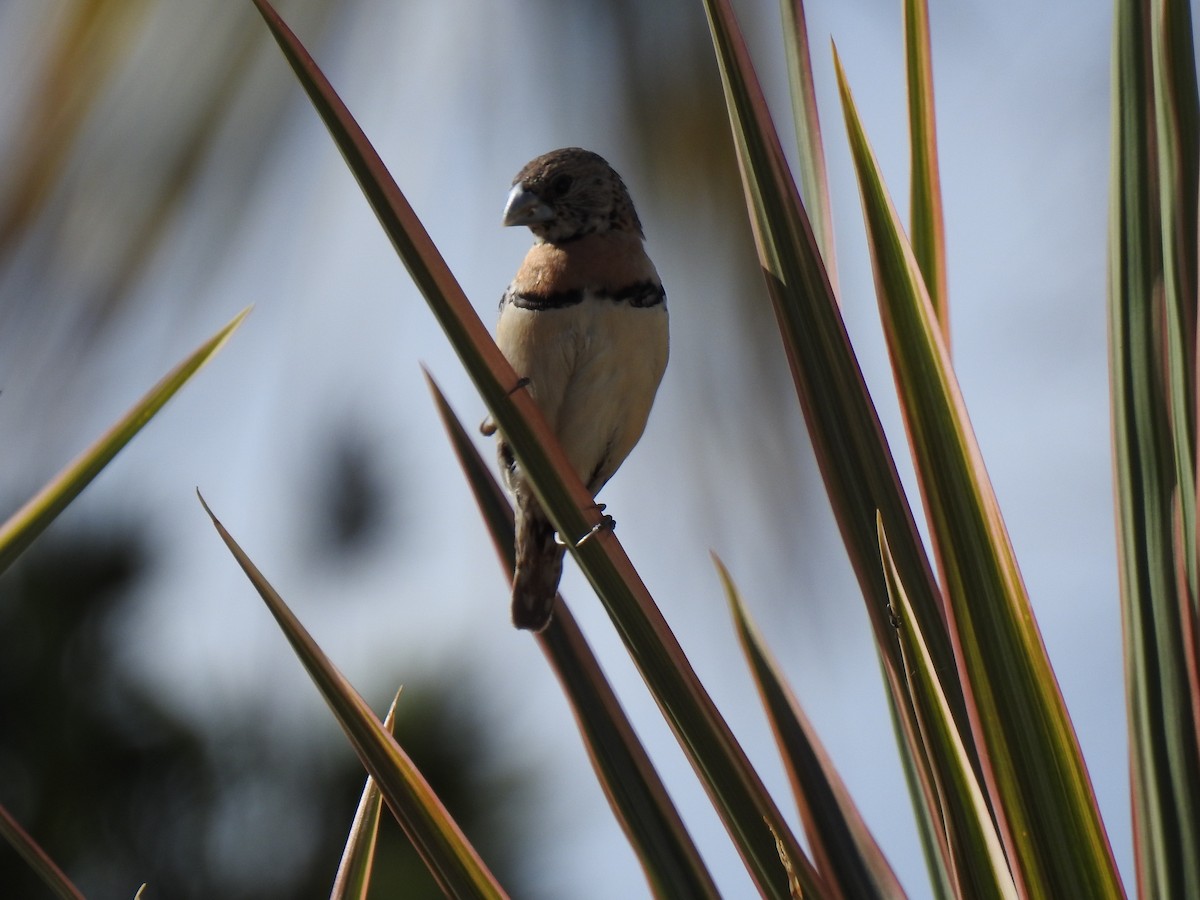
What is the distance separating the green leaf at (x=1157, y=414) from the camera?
0.90 meters

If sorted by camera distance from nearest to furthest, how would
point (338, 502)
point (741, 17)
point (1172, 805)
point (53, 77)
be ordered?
point (1172, 805) < point (53, 77) < point (741, 17) < point (338, 502)


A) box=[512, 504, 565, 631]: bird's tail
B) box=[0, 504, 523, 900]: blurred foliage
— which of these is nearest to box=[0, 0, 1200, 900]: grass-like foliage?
box=[512, 504, 565, 631]: bird's tail

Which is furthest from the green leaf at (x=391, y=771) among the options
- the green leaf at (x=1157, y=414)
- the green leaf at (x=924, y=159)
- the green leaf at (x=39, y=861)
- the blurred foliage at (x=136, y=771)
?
the blurred foliage at (x=136, y=771)

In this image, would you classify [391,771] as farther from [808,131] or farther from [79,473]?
[808,131]

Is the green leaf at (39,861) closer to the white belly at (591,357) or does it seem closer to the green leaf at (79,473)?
the green leaf at (79,473)

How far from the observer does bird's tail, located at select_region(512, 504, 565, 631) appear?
65.7 inches

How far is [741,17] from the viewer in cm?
162

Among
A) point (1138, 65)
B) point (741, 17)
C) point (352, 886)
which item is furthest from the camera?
point (741, 17)

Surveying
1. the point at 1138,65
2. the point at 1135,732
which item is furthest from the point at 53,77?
the point at 1135,732

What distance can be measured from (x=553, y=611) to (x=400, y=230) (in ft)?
1.83

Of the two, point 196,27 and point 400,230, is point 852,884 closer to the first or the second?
point 400,230

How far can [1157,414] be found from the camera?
39.1 inches

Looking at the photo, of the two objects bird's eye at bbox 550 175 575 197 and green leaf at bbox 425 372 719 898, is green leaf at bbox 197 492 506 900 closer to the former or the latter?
green leaf at bbox 425 372 719 898

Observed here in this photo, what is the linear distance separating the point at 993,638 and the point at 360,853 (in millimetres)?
661
